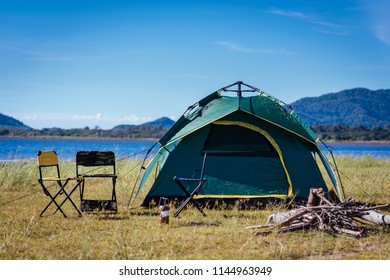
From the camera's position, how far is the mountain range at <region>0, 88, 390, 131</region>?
98.1 m

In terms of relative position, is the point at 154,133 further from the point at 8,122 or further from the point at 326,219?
the point at 326,219

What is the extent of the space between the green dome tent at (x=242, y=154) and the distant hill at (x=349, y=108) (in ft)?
287

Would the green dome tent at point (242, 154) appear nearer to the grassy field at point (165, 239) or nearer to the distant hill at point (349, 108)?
the grassy field at point (165, 239)

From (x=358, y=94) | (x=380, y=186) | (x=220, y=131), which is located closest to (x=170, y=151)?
(x=220, y=131)

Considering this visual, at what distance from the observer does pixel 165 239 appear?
616 cm

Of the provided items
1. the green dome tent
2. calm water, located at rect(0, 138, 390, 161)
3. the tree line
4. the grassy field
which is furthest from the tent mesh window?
the tree line

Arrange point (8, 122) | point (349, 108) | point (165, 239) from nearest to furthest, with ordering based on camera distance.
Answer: point (165, 239), point (8, 122), point (349, 108)

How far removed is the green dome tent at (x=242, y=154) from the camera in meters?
8.64

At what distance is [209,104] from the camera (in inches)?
357

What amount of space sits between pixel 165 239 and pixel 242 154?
303cm

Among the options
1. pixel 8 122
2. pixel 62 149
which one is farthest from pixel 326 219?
pixel 8 122

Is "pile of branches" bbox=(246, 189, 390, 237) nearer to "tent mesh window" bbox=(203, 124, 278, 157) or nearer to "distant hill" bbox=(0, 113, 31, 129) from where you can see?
"tent mesh window" bbox=(203, 124, 278, 157)

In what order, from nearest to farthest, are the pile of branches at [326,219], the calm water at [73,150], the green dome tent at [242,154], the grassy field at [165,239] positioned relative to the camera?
the grassy field at [165,239] < the pile of branches at [326,219] < the green dome tent at [242,154] < the calm water at [73,150]

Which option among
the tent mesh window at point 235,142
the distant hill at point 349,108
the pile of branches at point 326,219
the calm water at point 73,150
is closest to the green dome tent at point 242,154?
the tent mesh window at point 235,142
